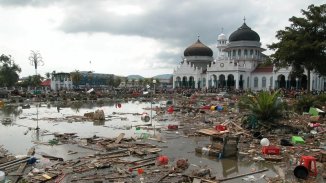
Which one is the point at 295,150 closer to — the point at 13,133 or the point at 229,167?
the point at 229,167

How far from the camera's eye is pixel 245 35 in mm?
79000

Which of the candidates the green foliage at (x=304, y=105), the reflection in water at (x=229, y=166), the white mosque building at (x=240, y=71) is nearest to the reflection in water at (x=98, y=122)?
the reflection in water at (x=229, y=166)

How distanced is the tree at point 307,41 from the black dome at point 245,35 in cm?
3691

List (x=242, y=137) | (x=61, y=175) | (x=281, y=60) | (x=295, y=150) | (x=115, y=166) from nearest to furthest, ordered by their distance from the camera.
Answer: (x=61, y=175) → (x=115, y=166) → (x=295, y=150) → (x=242, y=137) → (x=281, y=60)

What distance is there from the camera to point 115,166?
462 inches

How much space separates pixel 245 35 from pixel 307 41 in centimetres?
3991

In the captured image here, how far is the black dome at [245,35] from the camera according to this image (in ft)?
259

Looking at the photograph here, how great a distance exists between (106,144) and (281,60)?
32.9m

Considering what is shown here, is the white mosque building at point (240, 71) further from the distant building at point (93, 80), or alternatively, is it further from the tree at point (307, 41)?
the distant building at point (93, 80)

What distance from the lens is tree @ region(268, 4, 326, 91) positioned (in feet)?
129

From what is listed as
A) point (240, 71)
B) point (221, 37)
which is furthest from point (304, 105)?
point (221, 37)

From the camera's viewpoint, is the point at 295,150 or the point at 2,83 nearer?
the point at 295,150

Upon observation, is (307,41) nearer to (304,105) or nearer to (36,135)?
(304,105)

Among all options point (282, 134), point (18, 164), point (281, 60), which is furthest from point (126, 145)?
point (281, 60)
